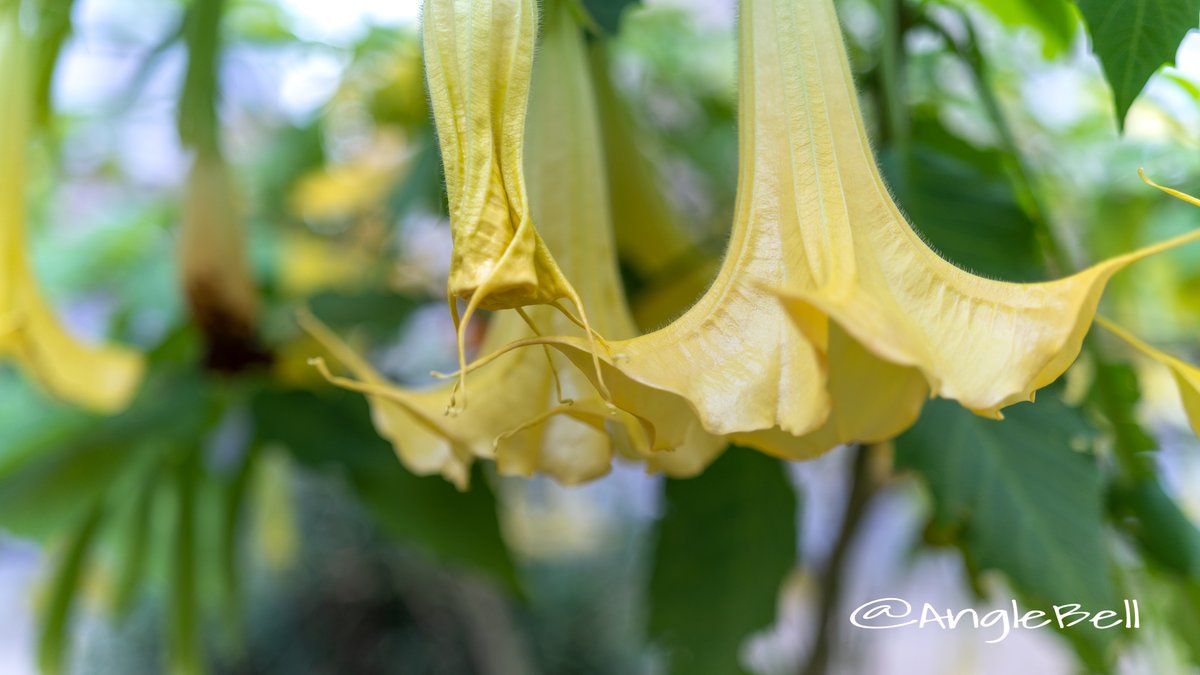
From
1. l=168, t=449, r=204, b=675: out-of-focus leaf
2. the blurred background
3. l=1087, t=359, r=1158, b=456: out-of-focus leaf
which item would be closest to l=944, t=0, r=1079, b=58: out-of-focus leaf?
the blurred background

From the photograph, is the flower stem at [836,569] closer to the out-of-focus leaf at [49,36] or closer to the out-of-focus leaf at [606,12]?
the out-of-focus leaf at [606,12]

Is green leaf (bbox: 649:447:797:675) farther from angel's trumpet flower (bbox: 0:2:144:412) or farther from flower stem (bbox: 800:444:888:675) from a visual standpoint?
angel's trumpet flower (bbox: 0:2:144:412)

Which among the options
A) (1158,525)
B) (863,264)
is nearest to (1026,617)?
(1158,525)

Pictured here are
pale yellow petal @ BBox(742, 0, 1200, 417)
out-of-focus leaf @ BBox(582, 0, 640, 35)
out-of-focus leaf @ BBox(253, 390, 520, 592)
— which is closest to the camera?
pale yellow petal @ BBox(742, 0, 1200, 417)

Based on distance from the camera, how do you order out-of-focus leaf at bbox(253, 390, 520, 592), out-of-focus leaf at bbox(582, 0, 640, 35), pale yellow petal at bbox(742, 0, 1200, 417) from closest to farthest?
pale yellow petal at bbox(742, 0, 1200, 417) < out-of-focus leaf at bbox(582, 0, 640, 35) < out-of-focus leaf at bbox(253, 390, 520, 592)

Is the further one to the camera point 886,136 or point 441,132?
point 886,136

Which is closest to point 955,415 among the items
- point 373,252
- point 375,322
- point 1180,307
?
point 375,322

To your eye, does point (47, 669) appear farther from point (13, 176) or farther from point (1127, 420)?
point (1127, 420)
